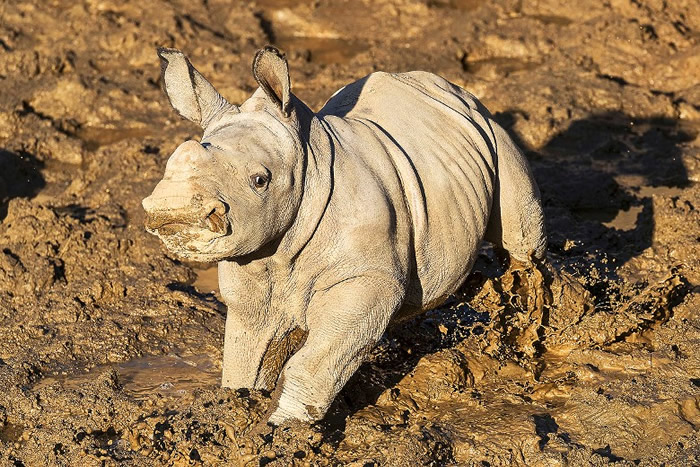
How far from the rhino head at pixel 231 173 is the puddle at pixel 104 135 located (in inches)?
184

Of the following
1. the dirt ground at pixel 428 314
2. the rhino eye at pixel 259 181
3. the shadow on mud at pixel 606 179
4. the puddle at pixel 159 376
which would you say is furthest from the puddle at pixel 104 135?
the rhino eye at pixel 259 181

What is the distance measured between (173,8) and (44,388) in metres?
6.15

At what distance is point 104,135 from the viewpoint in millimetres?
9359

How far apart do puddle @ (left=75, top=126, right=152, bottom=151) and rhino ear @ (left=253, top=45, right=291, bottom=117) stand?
486 cm

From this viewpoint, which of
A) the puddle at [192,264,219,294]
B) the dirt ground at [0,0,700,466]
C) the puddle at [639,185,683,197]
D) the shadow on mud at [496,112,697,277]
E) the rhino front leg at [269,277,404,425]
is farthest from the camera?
the puddle at [639,185,683,197]

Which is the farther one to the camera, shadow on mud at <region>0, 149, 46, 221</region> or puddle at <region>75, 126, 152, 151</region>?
puddle at <region>75, 126, 152, 151</region>

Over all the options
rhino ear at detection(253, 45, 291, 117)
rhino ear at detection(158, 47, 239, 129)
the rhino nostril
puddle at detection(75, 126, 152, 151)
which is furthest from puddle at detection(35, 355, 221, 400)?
puddle at detection(75, 126, 152, 151)

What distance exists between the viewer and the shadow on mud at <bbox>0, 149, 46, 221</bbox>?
8445 mm

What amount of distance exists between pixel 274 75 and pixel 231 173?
0.56 m

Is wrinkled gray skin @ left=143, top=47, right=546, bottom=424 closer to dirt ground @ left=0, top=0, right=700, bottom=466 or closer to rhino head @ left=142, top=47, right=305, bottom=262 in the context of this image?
rhino head @ left=142, top=47, right=305, bottom=262

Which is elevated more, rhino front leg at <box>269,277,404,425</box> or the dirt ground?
rhino front leg at <box>269,277,404,425</box>

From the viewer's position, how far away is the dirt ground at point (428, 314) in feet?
16.6

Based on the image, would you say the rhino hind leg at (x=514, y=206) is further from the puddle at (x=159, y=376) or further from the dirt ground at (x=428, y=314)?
the puddle at (x=159, y=376)

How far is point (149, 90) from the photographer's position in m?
9.97
